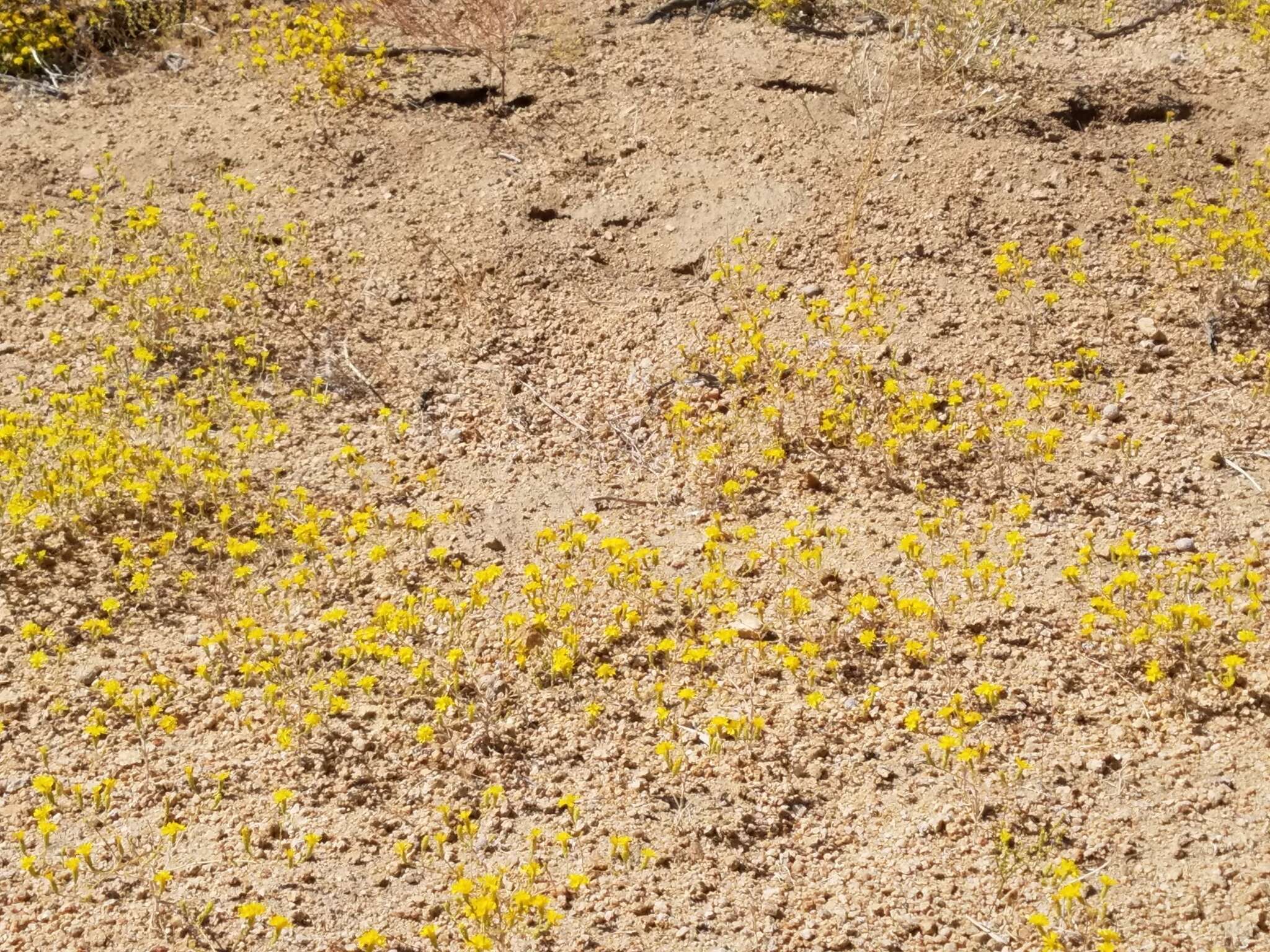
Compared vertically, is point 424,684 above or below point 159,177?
below

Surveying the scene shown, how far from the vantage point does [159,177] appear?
6770mm

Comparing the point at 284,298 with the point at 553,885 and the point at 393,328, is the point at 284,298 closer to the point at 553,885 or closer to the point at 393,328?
the point at 393,328

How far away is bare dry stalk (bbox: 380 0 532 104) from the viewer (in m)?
7.39

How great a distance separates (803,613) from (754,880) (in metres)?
1.10

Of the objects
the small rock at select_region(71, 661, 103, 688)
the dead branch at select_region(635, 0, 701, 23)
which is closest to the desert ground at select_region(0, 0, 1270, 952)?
the small rock at select_region(71, 661, 103, 688)

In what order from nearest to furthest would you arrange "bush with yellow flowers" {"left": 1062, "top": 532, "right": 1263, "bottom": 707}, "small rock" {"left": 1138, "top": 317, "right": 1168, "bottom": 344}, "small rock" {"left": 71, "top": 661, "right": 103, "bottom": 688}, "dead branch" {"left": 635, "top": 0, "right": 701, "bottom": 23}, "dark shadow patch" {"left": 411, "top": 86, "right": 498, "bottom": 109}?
"bush with yellow flowers" {"left": 1062, "top": 532, "right": 1263, "bottom": 707} < "small rock" {"left": 71, "top": 661, "right": 103, "bottom": 688} < "small rock" {"left": 1138, "top": 317, "right": 1168, "bottom": 344} < "dark shadow patch" {"left": 411, "top": 86, "right": 498, "bottom": 109} < "dead branch" {"left": 635, "top": 0, "right": 701, "bottom": 23}

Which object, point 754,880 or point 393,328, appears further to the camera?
point 393,328

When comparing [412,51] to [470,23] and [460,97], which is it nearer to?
[470,23]

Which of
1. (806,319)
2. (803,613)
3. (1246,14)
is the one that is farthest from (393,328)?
(1246,14)

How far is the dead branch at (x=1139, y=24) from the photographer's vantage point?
7301mm

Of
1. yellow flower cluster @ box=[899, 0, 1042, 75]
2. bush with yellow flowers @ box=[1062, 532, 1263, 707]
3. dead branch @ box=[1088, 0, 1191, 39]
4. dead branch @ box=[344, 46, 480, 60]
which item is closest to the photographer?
bush with yellow flowers @ box=[1062, 532, 1263, 707]

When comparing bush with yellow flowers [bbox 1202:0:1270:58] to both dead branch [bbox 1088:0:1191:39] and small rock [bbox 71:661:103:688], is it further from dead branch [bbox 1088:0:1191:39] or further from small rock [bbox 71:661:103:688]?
small rock [bbox 71:661:103:688]

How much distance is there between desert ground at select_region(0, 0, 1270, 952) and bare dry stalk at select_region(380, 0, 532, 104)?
0.05 metres

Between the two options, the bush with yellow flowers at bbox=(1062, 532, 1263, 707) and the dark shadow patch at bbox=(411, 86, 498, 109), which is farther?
the dark shadow patch at bbox=(411, 86, 498, 109)
